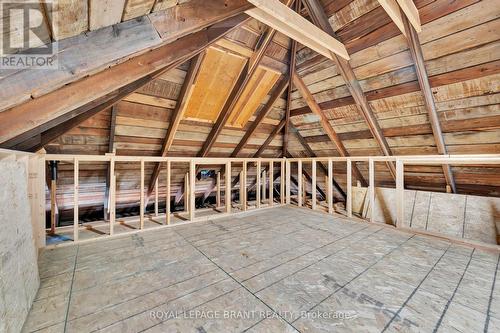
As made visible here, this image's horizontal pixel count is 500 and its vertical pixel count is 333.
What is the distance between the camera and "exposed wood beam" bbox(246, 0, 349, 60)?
1664 mm

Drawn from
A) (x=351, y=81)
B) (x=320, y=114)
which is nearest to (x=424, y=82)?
(x=351, y=81)

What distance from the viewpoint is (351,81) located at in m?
2.92

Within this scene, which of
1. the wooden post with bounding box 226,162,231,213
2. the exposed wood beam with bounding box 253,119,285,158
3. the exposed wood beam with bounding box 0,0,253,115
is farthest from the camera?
the exposed wood beam with bounding box 253,119,285,158

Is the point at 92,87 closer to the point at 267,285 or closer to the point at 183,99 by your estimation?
the point at 183,99

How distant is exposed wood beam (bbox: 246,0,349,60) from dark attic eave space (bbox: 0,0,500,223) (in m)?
0.20

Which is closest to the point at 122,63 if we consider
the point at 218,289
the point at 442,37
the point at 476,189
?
the point at 218,289

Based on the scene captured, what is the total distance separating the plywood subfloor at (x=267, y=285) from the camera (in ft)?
4.22

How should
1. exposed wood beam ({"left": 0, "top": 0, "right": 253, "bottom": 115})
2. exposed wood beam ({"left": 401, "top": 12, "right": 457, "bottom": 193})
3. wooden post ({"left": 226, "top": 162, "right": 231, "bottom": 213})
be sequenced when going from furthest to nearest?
wooden post ({"left": 226, "top": 162, "right": 231, "bottom": 213})
exposed wood beam ({"left": 401, "top": 12, "right": 457, "bottom": 193})
exposed wood beam ({"left": 0, "top": 0, "right": 253, "bottom": 115})

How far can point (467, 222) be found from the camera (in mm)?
3260

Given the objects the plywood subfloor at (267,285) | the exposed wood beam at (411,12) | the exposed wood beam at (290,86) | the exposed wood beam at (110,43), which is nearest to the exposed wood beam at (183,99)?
the exposed wood beam at (110,43)

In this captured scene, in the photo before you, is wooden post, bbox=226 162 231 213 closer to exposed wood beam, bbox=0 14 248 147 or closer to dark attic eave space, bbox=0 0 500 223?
dark attic eave space, bbox=0 0 500 223

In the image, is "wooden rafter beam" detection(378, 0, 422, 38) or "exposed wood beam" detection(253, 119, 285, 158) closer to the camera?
"wooden rafter beam" detection(378, 0, 422, 38)

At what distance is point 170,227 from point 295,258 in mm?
1993

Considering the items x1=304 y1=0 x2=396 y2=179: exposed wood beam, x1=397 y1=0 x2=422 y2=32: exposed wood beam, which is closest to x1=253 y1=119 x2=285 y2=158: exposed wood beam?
x1=304 y1=0 x2=396 y2=179: exposed wood beam
